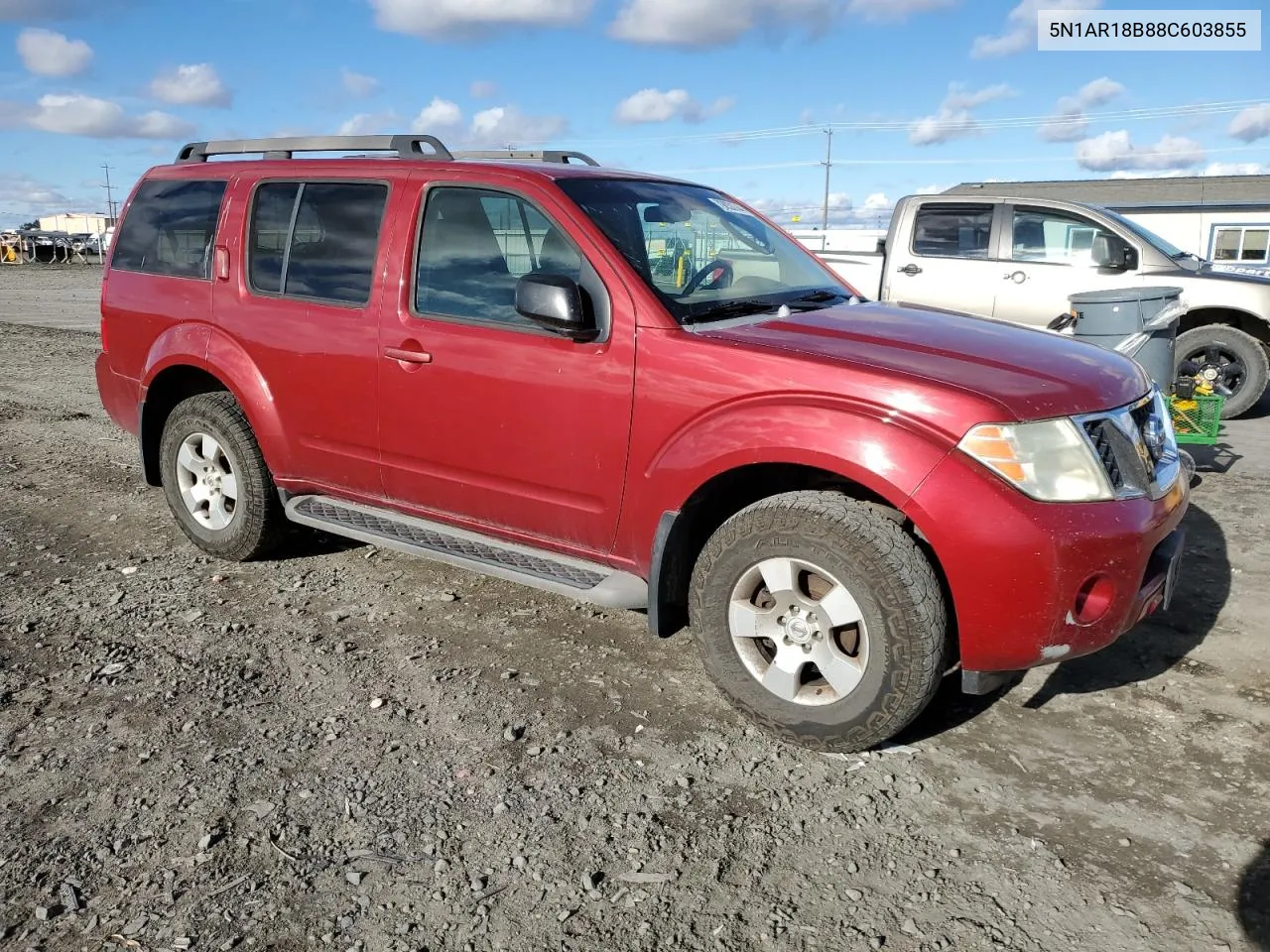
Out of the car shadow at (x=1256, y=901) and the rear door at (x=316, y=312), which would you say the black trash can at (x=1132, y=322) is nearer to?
the car shadow at (x=1256, y=901)

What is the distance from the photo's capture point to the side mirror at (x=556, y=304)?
3.43 metres

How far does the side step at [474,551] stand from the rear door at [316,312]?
0.12 m

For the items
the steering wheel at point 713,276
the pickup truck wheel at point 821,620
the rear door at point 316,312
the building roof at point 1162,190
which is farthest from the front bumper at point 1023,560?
the building roof at point 1162,190

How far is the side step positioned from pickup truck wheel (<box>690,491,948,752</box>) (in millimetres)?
335

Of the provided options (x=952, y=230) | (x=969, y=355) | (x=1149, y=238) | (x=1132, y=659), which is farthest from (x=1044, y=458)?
(x=1149, y=238)

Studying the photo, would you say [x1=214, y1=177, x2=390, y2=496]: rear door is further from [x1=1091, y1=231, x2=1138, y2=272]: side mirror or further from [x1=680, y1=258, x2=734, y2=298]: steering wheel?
[x1=1091, y1=231, x2=1138, y2=272]: side mirror

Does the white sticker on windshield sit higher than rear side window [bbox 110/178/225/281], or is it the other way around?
the white sticker on windshield

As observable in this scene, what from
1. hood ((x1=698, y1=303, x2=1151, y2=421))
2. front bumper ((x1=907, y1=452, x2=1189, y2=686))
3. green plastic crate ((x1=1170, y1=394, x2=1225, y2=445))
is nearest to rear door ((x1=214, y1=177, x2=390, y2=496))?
hood ((x1=698, y1=303, x2=1151, y2=421))

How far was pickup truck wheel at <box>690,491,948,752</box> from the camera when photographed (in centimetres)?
298

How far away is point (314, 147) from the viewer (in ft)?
15.4

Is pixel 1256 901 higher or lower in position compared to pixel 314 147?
lower

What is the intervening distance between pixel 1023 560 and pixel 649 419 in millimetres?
1276

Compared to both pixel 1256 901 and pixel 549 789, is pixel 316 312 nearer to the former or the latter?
pixel 549 789

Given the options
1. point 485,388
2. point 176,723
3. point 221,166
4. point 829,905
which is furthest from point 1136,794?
point 221,166
